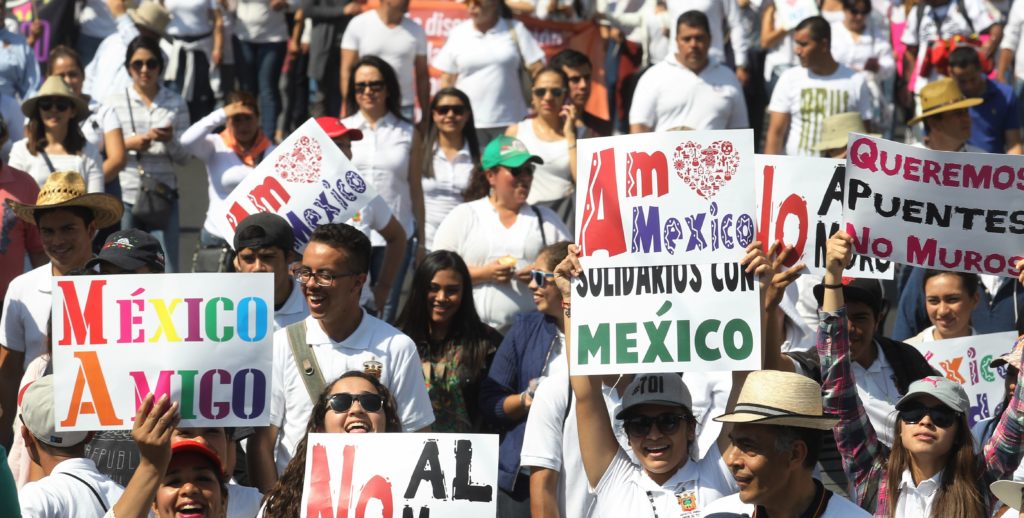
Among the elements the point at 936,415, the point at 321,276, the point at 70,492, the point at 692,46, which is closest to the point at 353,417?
the point at 321,276

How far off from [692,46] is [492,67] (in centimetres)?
153

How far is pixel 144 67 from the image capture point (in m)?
11.3

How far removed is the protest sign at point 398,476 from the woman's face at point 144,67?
6116mm

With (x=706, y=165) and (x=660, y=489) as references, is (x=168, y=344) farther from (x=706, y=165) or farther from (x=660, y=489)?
(x=706, y=165)

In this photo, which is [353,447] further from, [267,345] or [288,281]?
[288,281]

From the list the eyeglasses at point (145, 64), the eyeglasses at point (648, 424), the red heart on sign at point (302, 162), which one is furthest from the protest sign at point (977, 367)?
the eyeglasses at point (145, 64)

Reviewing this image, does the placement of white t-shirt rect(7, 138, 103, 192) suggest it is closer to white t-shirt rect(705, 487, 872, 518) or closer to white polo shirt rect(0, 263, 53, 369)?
white polo shirt rect(0, 263, 53, 369)

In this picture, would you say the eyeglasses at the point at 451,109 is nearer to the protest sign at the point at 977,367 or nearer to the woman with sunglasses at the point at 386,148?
the woman with sunglasses at the point at 386,148

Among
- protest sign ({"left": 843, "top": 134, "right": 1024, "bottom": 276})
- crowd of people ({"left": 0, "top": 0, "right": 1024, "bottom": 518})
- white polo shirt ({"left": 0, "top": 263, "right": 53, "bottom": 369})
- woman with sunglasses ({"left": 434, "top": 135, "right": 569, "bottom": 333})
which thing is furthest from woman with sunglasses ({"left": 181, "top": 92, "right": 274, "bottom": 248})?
protest sign ({"left": 843, "top": 134, "right": 1024, "bottom": 276})

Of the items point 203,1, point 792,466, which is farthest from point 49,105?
point 792,466

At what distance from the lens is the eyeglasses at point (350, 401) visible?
6.25 metres

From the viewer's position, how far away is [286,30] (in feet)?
48.6

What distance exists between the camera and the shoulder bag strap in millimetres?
6816

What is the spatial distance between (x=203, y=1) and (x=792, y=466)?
10127 mm
